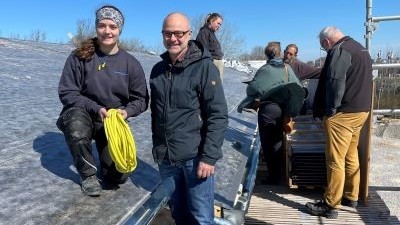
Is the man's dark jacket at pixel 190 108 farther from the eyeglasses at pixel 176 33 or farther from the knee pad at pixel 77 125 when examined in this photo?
the knee pad at pixel 77 125

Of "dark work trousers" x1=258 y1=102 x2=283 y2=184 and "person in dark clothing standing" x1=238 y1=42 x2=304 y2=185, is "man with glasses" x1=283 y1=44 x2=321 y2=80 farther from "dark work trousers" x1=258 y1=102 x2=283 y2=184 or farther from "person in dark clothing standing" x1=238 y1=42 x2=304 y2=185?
"dark work trousers" x1=258 y1=102 x2=283 y2=184

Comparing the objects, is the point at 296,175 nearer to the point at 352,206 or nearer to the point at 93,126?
the point at 352,206

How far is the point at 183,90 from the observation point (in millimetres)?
2270

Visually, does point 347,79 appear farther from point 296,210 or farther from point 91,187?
point 91,187

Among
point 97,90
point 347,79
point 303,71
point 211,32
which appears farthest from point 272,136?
point 97,90

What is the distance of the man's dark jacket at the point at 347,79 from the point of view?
386 centimetres

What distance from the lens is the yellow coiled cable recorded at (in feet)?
7.48

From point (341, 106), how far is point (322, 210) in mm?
965

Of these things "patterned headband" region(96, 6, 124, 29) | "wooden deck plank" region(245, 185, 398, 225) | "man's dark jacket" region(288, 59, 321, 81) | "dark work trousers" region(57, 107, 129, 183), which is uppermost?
"patterned headband" region(96, 6, 124, 29)

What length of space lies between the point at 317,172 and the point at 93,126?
296 centimetres

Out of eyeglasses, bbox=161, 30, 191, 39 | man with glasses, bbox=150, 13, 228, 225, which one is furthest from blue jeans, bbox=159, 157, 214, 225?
eyeglasses, bbox=161, 30, 191, 39

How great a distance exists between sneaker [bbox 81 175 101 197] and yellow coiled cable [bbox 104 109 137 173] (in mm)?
140

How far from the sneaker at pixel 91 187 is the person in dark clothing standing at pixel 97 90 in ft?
0.11

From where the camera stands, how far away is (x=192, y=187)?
2441mm
